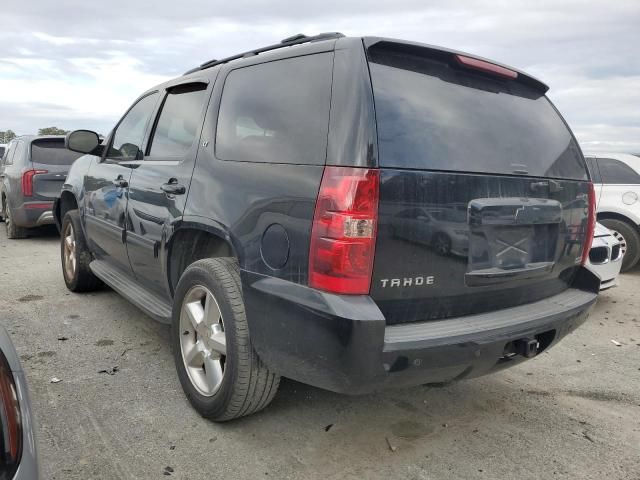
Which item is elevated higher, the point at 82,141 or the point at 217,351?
the point at 82,141

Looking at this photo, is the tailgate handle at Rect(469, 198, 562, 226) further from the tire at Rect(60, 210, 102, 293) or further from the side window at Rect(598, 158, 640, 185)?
the side window at Rect(598, 158, 640, 185)

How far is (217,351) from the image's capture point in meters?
2.68

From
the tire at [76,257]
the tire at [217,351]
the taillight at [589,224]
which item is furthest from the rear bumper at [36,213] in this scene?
the taillight at [589,224]

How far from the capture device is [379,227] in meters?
2.04

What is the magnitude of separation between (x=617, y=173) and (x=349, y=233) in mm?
6708

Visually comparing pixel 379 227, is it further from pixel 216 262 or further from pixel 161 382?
pixel 161 382

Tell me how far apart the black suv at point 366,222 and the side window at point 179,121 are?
4 cm

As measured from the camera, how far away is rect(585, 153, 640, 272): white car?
7.07 metres

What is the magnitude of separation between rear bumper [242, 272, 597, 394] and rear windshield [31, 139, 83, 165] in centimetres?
704

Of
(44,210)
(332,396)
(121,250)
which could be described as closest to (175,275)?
→ (121,250)

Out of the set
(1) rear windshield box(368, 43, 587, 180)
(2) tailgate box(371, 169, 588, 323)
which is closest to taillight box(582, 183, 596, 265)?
(1) rear windshield box(368, 43, 587, 180)

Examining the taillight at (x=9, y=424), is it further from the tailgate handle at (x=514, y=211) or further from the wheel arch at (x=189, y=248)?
the tailgate handle at (x=514, y=211)

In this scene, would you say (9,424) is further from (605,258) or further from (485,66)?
(605,258)

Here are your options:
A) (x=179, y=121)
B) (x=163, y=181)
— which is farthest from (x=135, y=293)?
(x=179, y=121)
